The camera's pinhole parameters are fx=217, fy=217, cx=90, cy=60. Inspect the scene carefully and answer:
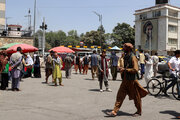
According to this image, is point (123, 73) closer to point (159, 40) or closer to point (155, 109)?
point (155, 109)

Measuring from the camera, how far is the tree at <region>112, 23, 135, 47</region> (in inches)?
2613

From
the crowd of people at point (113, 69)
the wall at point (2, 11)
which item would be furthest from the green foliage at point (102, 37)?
the crowd of people at point (113, 69)

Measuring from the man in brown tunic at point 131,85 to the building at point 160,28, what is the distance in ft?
173

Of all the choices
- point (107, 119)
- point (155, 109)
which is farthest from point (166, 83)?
point (107, 119)

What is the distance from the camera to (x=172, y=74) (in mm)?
8156

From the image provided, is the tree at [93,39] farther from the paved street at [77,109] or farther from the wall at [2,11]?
the paved street at [77,109]

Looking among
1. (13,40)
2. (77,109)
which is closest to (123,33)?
(13,40)

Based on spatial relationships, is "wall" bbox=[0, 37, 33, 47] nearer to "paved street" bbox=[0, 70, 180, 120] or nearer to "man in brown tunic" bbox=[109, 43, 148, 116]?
"paved street" bbox=[0, 70, 180, 120]

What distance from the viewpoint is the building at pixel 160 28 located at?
56.2 meters

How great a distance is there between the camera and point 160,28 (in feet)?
187

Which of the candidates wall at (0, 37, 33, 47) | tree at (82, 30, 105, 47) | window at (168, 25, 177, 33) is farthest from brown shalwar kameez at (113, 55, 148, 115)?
tree at (82, 30, 105, 47)

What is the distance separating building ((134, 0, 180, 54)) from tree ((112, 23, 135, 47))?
542 cm

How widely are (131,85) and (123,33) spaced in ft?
205

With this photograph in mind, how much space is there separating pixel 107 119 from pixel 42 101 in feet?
9.49
